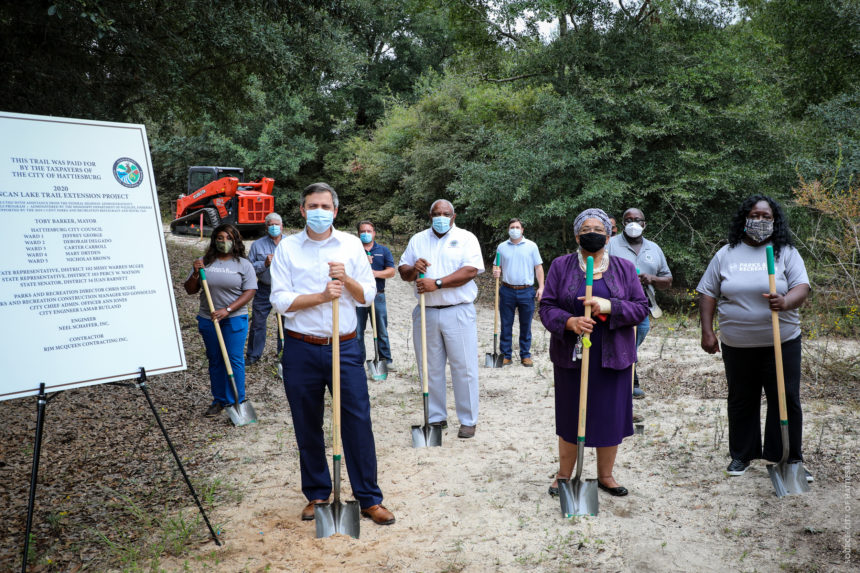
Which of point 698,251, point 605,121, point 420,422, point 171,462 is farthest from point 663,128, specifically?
point 171,462

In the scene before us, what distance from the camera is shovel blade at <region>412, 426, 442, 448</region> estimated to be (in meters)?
5.53

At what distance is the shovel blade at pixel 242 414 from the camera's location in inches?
247

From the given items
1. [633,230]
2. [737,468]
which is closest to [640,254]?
[633,230]

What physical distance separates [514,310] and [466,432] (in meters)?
3.30

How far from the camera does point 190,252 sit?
17812mm

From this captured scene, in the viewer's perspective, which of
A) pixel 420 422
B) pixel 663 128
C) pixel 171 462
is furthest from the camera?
pixel 663 128

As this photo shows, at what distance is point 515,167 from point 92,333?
12.0 meters

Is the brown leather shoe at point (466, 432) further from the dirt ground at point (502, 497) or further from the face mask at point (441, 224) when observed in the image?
the face mask at point (441, 224)

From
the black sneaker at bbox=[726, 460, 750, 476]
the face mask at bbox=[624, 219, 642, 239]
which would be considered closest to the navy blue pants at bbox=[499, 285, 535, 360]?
the face mask at bbox=[624, 219, 642, 239]

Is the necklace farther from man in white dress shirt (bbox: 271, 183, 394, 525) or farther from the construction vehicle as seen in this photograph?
the construction vehicle

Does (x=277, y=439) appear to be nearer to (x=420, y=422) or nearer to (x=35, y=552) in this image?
(x=420, y=422)

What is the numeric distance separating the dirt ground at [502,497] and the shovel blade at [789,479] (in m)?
0.06

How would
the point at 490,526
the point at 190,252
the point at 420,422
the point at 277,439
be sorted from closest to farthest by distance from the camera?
1. the point at 490,526
2. the point at 277,439
3. the point at 420,422
4. the point at 190,252

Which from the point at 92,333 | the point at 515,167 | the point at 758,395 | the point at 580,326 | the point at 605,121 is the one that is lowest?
the point at 758,395
